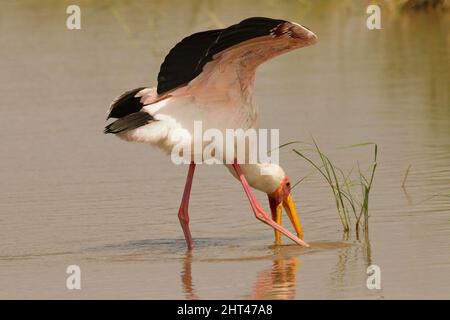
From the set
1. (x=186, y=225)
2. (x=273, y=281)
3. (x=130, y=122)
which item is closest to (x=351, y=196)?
(x=186, y=225)

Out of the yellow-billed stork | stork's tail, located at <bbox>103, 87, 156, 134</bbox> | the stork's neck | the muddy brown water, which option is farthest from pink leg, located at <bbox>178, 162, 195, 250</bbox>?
stork's tail, located at <bbox>103, 87, 156, 134</bbox>

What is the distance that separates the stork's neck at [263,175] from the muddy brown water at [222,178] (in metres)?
0.33

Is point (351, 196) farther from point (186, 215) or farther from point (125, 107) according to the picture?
point (125, 107)

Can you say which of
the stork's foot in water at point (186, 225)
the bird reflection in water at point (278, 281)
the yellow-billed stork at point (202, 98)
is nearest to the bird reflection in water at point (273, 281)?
the bird reflection in water at point (278, 281)

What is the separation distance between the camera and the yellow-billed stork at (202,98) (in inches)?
355

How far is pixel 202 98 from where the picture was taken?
9.49 metres

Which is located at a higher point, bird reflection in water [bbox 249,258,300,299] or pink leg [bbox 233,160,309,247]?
pink leg [bbox 233,160,309,247]

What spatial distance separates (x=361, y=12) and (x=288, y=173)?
7872 millimetres

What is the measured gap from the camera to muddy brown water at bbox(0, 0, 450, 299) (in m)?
8.53

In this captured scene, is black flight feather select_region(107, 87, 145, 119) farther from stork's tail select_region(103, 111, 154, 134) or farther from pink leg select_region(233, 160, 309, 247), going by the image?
pink leg select_region(233, 160, 309, 247)

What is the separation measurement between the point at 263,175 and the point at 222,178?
1.48 metres

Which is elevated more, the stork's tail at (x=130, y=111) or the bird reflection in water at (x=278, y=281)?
the stork's tail at (x=130, y=111)

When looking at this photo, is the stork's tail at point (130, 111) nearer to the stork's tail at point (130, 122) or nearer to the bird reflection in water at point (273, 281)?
the stork's tail at point (130, 122)

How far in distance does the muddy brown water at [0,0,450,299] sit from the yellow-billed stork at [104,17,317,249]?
0.23 m
